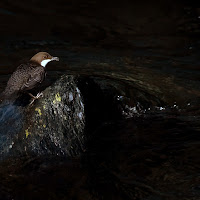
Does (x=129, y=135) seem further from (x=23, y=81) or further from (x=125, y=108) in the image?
(x=23, y=81)

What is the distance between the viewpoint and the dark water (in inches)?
149

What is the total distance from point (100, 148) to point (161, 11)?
5542 mm

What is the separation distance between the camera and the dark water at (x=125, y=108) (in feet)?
12.4

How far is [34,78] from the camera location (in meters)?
4.48

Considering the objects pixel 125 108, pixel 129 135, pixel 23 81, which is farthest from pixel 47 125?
pixel 125 108

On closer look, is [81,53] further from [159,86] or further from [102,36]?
[159,86]

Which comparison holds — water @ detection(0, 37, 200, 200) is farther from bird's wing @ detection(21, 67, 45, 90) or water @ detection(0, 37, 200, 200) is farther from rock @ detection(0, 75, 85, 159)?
bird's wing @ detection(21, 67, 45, 90)

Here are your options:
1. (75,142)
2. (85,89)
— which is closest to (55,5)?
(85,89)

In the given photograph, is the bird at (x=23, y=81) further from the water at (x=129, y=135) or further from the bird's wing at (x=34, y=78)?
the water at (x=129, y=135)

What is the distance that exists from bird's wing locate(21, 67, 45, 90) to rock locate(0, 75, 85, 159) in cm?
18

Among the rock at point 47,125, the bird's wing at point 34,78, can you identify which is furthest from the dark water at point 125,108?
the bird's wing at point 34,78

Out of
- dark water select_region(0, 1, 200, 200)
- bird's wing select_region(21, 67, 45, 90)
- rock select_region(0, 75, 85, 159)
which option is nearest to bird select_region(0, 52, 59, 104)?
bird's wing select_region(21, 67, 45, 90)

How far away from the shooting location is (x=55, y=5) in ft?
31.8

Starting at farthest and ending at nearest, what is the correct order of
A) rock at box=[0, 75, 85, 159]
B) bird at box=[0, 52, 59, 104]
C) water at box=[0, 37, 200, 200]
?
bird at box=[0, 52, 59, 104], rock at box=[0, 75, 85, 159], water at box=[0, 37, 200, 200]
